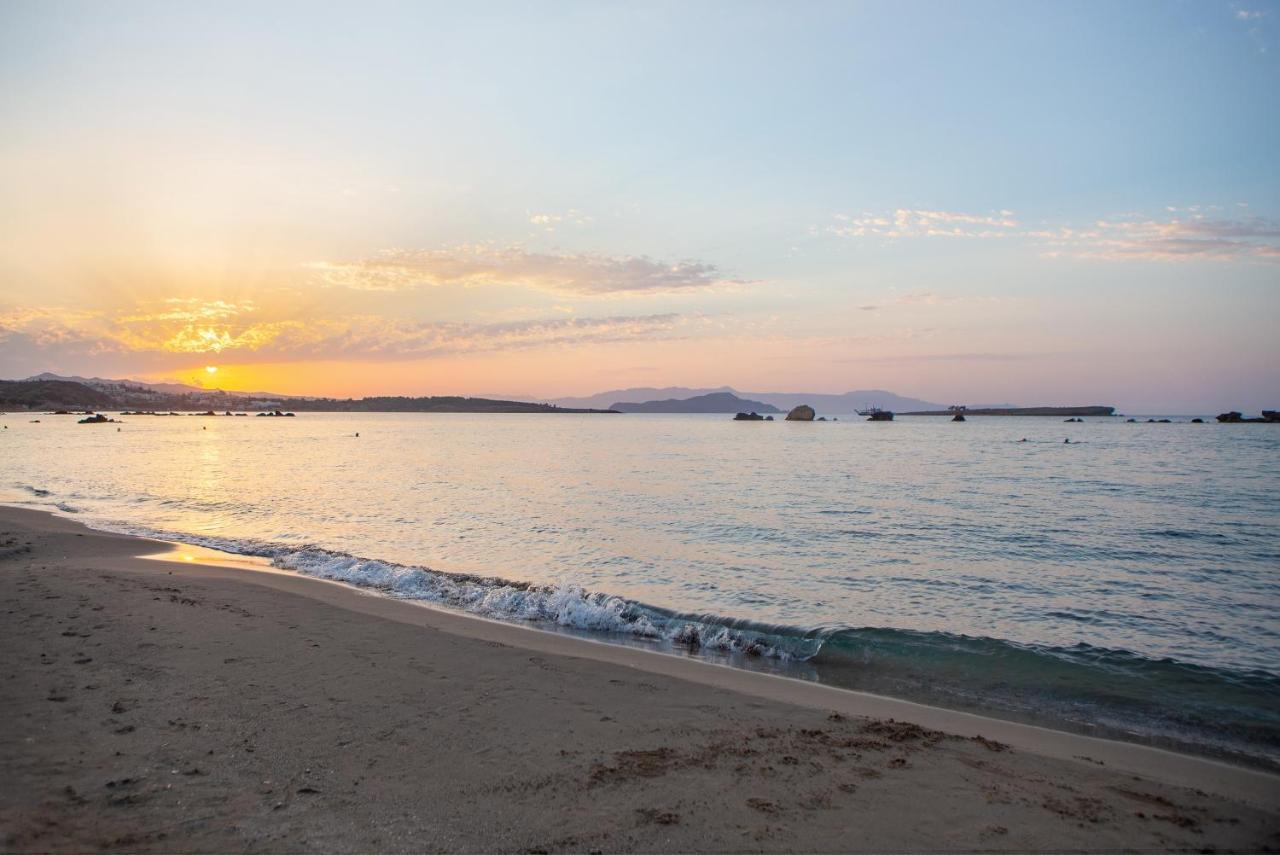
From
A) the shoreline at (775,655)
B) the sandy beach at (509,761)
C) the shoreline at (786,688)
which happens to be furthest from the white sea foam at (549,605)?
the sandy beach at (509,761)

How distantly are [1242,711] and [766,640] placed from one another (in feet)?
21.8

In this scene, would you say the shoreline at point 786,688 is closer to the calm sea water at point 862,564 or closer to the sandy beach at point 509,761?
the sandy beach at point 509,761

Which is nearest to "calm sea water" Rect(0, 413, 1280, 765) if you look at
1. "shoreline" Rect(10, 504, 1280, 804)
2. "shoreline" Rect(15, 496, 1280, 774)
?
"shoreline" Rect(15, 496, 1280, 774)

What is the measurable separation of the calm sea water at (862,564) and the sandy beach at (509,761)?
1906mm

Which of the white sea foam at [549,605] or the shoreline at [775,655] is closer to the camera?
the shoreline at [775,655]

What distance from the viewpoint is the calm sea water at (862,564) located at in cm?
1012

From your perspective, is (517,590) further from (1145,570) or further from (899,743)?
(1145,570)

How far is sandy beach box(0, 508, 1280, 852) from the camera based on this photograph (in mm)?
5090

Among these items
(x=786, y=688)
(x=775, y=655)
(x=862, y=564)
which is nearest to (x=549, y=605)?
(x=775, y=655)

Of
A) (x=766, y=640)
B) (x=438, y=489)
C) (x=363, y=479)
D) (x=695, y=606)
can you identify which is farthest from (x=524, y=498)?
(x=766, y=640)

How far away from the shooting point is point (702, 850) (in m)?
4.87

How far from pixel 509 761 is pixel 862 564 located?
13.2 m

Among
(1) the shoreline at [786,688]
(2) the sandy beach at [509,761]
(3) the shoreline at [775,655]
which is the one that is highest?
(2) the sandy beach at [509,761]

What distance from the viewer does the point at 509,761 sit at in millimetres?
6281
